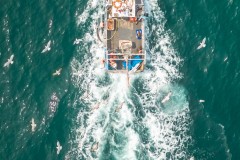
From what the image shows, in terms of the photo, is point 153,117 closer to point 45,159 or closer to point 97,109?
point 97,109

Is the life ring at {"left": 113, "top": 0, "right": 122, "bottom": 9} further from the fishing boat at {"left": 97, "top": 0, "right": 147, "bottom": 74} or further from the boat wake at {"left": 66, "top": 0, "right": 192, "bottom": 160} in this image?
the boat wake at {"left": 66, "top": 0, "right": 192, "bottom": 160}

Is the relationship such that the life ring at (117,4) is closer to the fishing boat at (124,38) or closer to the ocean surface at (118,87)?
the fishing boat at (124,38)

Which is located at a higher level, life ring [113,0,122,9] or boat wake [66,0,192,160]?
life ring [113,0,122,9]

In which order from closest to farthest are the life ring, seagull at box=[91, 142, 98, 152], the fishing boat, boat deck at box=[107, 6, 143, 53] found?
the fishing boat < boat deck at box=[107, 6, 143, 53] < the life ring < seagull at box=[91, 142, 98, 152]

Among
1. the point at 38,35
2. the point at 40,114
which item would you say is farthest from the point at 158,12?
the point at 40,114

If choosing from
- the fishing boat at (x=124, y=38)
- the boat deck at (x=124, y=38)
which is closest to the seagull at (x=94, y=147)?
the fishing boat at (x=124, y=38)

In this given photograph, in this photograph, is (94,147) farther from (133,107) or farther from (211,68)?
(211,68)

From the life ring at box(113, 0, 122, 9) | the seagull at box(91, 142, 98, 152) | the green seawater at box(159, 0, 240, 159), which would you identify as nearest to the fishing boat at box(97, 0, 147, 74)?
the life ring at box(113, 0, 122, 9)
